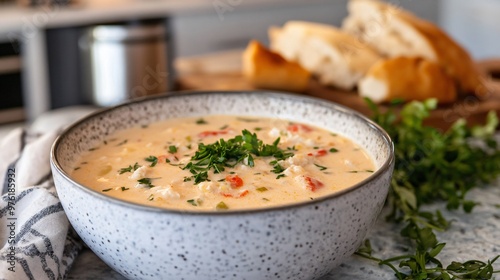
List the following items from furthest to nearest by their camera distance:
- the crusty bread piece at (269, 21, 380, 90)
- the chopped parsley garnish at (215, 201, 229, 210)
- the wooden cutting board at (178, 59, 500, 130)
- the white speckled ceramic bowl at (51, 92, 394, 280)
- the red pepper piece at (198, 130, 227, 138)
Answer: the crusty bread piece at (269, 21, 380, 90) → the wooden cutting board at (178, 59, 500, 130) → the red pepper piece at (198, 130, 227, 138) → the chopped parsley garnish at (215, 201, 229, 210) → the white speckled ceramic bowl at (51, 92, 394, 280)

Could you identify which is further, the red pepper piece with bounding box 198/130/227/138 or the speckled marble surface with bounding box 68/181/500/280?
the red pepper piece with bounding box 198/130/227/138

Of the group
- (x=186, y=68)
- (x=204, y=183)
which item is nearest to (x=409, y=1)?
(x=186, y=68)

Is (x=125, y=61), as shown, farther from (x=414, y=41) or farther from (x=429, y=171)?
(x=429, y=171)

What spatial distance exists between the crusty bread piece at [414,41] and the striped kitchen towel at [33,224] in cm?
154

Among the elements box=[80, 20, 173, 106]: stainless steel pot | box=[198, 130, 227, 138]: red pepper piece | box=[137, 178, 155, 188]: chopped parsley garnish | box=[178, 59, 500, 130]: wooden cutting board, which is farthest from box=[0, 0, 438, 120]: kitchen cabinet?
box=[137, 178, 155, 188]: chopped parsley garnish

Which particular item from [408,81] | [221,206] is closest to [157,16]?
[408,81]

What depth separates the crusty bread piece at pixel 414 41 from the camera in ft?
8.24

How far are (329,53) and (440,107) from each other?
53cm

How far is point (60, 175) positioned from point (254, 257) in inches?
13.9

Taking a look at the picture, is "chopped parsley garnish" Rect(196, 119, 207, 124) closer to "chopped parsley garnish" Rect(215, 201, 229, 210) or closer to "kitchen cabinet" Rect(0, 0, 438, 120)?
"chopped parsley garnish" Rect(215, 201, 229, 210)

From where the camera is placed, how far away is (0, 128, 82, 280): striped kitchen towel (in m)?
1.12

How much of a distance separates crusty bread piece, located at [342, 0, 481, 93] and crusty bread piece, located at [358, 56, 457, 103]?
11 cm

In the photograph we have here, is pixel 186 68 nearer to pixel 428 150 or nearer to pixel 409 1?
pixel 428 150

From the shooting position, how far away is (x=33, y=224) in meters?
1.23
